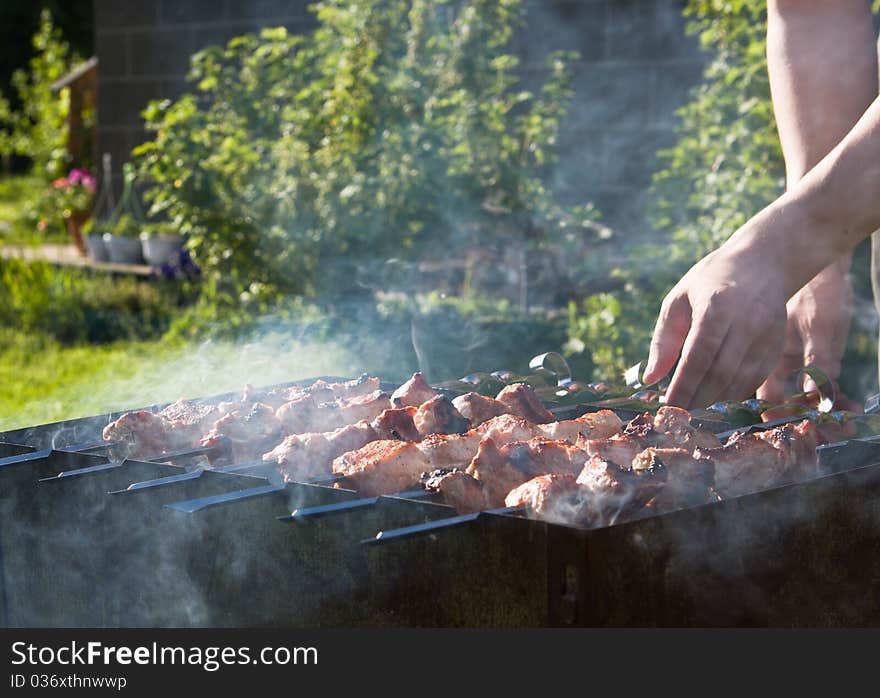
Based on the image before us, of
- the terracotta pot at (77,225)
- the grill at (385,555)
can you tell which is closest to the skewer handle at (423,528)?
the grill at (385,555)

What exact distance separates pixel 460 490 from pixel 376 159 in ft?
15.1

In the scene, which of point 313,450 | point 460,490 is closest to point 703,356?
point 460,490

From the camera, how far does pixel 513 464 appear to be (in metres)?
1.93

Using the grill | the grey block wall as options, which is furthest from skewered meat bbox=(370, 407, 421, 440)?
the grey block wall

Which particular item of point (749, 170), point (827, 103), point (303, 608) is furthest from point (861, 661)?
point (749, 170)

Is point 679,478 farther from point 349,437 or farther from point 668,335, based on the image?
point 349,437

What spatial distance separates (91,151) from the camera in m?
13.6

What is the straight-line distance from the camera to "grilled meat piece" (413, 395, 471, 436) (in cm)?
226

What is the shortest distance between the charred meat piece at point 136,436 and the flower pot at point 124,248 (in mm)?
8423

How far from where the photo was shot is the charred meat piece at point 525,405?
7.93 ft

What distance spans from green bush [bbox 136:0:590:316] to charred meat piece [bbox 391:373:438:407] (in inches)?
140

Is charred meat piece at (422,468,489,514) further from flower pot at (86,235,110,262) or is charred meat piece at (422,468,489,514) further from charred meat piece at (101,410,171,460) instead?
flower pot at (86,235,110,262)

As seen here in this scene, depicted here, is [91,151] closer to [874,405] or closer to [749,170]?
[749,170]

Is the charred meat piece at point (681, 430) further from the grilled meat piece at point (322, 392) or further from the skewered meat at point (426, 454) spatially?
the grilled meat piece at point (322, 392)
